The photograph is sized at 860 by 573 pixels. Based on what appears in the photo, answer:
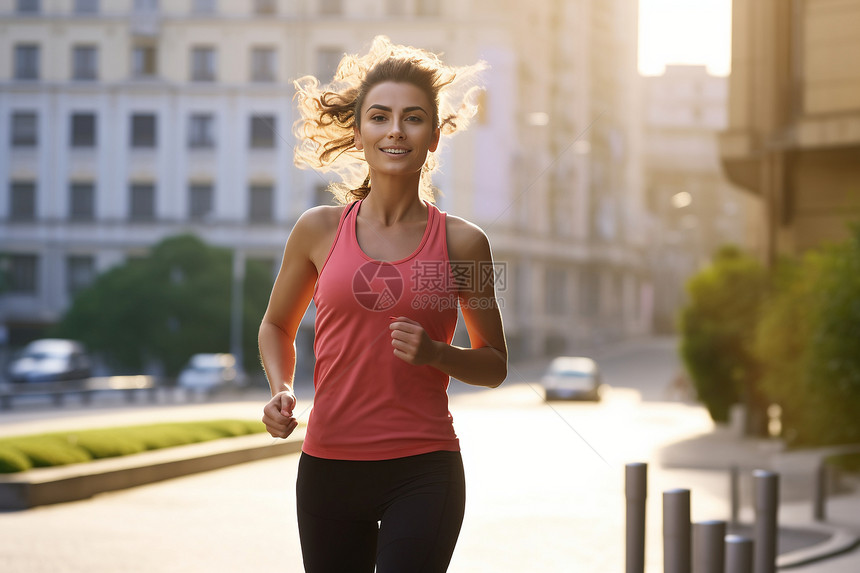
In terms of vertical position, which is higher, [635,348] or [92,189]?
[92,189]

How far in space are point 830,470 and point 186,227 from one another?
48533 millimetres

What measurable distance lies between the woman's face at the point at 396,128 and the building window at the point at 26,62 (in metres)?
58.7

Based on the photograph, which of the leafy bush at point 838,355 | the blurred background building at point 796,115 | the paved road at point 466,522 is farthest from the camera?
the blurred background building at point 796,115

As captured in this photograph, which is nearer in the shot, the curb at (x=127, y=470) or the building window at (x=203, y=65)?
the curb at (x=127, y=470)

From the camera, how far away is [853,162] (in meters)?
23.4

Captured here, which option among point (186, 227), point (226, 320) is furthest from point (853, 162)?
point (186, 227)

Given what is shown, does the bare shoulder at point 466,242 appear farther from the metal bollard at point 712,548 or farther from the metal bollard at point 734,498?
the metal bollard at point 734,498

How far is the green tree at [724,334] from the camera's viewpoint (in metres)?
25.3

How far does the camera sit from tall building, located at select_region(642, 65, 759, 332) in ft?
334

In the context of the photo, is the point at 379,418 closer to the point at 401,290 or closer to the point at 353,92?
the point at 401,290

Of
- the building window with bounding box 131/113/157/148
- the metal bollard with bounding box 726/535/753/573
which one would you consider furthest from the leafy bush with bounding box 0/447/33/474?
the building window with bounding box 131/113/157/148

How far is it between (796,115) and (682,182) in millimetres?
84177

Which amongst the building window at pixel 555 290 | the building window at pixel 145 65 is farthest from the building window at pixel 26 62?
the building window at pixel 555 290

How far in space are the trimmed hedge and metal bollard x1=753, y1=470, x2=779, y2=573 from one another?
731 cm
